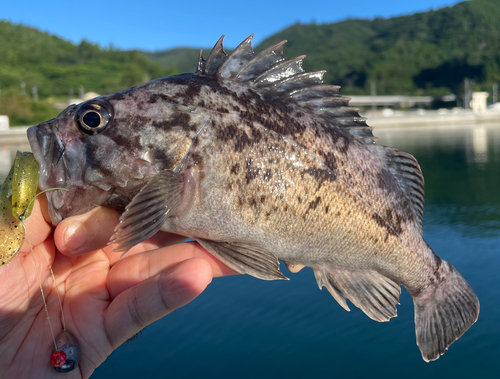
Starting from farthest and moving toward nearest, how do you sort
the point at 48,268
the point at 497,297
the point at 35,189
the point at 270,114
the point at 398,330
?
the point at 497,297, the point at 398,330, the point at 48,268, the point at 270,114, the point at 35,189

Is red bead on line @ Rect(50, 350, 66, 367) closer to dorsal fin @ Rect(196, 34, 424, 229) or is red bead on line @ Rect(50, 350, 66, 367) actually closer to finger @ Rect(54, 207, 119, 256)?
finger @ Rect(54, 207, 119, 256)

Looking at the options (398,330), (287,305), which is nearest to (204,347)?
(287,305)

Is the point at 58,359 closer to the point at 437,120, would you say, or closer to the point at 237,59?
the point at 237,59

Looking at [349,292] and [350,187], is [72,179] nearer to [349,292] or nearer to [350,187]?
[350,187]

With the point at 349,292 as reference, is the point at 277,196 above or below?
above

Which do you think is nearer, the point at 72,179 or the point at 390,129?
the point at 72,179

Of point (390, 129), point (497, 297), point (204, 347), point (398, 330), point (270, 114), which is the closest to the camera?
point (270, 114)

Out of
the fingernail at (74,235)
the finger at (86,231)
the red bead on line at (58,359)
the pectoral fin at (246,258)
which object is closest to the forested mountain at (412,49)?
the pectoral fin at (246,258)

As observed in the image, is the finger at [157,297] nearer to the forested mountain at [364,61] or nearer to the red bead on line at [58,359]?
the red bead on line at [58,359]
